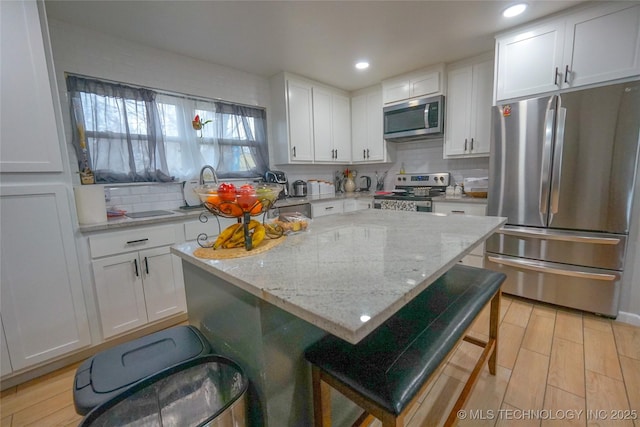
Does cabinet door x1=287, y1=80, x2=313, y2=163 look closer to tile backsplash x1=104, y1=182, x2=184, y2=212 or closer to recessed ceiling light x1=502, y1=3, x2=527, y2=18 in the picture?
tile backsplash x1=104, y1=182, x2=184, y2=212

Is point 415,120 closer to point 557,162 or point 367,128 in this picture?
point 367,128

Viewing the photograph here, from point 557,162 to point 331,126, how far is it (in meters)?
2.41

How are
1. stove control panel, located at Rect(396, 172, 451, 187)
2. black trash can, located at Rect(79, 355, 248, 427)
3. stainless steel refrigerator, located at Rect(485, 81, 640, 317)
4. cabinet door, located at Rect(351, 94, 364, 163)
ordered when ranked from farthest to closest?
cabinet door, located at Rect(351, 94, 364, 163) → stove control panel, located at Rect(396, 172, 451, 187) → stainless steel refrigerator, located at Rect(485, 81, 640, 317) → black trash can, located at Rect(79, 355, 248, 427)

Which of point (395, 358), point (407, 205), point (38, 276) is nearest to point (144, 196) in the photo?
point (38, 276)

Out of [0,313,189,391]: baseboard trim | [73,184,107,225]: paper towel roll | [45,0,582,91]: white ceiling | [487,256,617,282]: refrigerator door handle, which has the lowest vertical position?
[0,313,189,391]: baseboard trim

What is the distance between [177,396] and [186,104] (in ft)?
8.53

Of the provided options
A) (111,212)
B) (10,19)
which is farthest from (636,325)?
(10,19)

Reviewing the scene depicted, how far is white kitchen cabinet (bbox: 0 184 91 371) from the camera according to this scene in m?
1.51

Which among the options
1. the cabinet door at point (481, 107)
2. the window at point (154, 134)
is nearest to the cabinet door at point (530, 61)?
the cabinet door at point (481, 107)

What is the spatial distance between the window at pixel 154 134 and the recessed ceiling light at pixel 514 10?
8.14ft

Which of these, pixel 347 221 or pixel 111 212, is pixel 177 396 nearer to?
pixel 347 221

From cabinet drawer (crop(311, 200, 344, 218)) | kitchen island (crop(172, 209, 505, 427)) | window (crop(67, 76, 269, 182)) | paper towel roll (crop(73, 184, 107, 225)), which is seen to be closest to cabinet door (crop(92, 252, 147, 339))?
paper towel roll (crop(73, 184, 107, 225))

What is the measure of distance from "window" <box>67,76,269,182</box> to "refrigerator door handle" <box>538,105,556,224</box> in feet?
8.93

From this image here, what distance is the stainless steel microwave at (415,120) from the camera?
3059mm
